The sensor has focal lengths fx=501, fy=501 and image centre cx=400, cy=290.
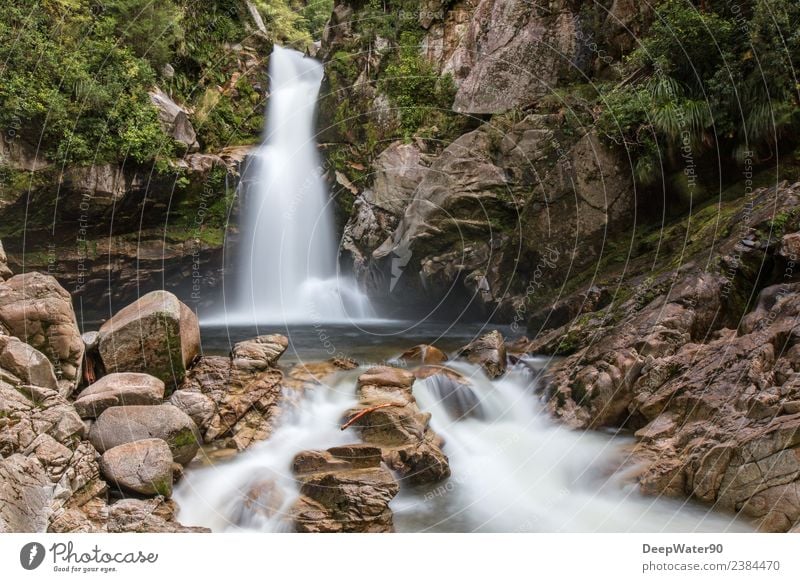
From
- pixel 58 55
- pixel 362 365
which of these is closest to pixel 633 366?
pixel 362 365

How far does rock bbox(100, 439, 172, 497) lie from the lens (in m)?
5.17

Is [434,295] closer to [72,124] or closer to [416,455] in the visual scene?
[416,455]

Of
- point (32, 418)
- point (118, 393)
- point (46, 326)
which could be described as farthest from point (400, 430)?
point (46, 326)

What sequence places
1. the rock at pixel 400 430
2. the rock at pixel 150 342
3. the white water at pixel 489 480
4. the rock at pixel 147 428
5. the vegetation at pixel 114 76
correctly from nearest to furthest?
1. the white water at pixel 489 480
2. the rock at pixel 147 428
3. the rock at pixel 400 430
4. the rock at pixel 150 342
5. the vegetation at pixel 114 76

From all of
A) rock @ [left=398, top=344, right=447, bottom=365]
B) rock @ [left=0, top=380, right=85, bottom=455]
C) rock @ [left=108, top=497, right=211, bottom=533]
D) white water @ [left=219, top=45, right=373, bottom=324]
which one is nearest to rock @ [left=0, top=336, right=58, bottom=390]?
rock @ [left=0, top=380, right=85, bottom=455]

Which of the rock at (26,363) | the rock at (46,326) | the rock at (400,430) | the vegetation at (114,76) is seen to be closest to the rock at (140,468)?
the rock at (26,363)

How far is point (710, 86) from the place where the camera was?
888cm

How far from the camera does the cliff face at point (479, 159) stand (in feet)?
36.7

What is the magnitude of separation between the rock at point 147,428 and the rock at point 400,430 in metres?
2.04

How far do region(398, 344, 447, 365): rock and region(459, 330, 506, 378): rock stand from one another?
41cm

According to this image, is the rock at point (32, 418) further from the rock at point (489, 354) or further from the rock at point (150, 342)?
the rock at point (489, 354)

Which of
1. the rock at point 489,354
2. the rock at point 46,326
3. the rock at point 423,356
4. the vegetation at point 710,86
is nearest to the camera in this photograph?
the rock at point 46,326

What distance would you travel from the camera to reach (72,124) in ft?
36.8
